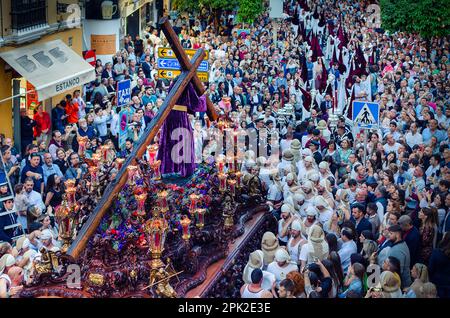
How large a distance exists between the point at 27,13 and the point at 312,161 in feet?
30.8

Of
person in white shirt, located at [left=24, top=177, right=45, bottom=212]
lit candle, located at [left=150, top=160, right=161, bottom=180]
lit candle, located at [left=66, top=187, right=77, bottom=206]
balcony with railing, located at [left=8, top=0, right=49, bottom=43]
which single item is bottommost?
person in white shirt, located at [left=24, top=177, right=45, bottom=212]

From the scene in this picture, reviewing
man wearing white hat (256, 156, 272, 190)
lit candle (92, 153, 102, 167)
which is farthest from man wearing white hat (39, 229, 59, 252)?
man wearing white hat (256, 156, 272, 190)

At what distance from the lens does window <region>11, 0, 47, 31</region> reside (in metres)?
22.4

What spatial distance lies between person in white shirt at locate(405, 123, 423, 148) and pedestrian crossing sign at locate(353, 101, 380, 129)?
1.77 m

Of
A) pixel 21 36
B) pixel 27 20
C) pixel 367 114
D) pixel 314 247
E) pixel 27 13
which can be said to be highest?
pixel 27 13

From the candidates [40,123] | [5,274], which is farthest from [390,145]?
[5,274]

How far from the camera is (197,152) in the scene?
59.2 ft

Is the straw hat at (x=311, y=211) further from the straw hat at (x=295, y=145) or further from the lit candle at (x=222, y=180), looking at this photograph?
the straw hat at (x=295, y=145)

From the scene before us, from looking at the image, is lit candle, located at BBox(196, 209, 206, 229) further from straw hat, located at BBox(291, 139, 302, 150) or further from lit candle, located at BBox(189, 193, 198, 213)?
straw hat, located at BBox(291, 139, 302, 150)

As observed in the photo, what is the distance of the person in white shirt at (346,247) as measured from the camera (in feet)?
43.8

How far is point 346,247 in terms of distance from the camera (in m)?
13.5

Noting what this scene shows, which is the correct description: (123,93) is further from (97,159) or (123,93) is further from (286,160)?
(97,159)

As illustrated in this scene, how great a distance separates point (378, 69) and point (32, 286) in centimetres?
1935
